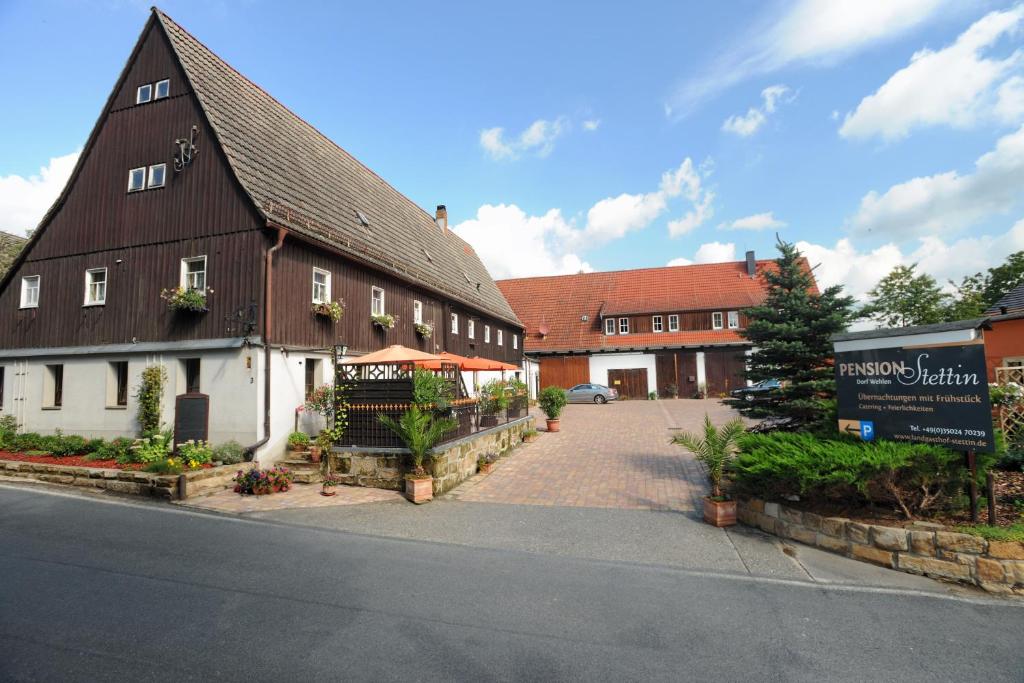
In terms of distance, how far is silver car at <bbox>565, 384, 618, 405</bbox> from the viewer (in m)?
31.9

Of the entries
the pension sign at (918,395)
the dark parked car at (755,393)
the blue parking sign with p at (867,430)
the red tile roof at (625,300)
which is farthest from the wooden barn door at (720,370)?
the blue parking sign with p at (867,430)

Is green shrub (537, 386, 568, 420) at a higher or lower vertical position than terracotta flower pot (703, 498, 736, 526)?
higher

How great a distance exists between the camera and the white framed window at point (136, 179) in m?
14.0

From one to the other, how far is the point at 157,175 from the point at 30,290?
5.76 metres

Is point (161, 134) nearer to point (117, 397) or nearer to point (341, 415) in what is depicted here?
point (117, 397)

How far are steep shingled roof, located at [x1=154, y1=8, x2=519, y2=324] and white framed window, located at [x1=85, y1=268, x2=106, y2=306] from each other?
17.8 ft

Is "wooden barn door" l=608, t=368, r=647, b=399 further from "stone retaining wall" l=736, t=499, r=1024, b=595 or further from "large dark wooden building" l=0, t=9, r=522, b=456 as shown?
"stone retaining wall" l=736, t=499, r=1024, b=595

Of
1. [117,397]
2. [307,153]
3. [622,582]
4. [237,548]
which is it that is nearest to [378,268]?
[307,153]

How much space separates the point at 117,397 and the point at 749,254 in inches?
1548

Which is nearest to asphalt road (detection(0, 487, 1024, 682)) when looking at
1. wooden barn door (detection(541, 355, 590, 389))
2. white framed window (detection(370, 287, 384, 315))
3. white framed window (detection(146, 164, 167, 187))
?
white framed window (detection(370, 287, 384, 315))

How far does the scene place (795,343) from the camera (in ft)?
33.3

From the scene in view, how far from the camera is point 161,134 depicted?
13.9m

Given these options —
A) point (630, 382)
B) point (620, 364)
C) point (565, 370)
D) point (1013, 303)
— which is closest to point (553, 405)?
point (630, 382)

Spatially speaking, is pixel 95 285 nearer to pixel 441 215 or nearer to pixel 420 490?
pixel 420 490
